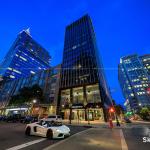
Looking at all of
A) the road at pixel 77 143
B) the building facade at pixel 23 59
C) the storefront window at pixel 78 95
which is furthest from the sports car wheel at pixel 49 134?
the building facade at pixel 23 59

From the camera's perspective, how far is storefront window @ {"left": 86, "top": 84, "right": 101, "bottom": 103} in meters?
48.2

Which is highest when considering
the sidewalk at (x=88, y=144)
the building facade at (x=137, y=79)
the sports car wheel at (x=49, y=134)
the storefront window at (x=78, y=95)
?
the building facade at (x=137, y=79)

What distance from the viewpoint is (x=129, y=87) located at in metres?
153

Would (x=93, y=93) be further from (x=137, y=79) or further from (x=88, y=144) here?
(x=137, y=79)

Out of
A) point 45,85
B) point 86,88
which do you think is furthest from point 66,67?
point 86,88

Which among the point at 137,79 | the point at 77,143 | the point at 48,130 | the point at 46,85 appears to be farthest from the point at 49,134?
the point at 137,79

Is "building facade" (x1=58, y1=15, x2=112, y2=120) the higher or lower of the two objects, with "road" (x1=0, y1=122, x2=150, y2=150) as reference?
higher

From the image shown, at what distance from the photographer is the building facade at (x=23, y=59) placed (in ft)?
445

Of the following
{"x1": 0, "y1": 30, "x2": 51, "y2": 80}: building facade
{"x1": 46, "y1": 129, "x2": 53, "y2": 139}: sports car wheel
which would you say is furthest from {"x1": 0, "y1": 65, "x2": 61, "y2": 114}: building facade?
{"x1": 0, "y1": 30, "x2": 51, "y2": 80}: building facade

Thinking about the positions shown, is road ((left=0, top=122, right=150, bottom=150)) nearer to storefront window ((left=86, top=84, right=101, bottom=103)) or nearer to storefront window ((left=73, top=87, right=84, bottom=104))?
storefront window ((left=86, top=84, right=101, bottom=103))

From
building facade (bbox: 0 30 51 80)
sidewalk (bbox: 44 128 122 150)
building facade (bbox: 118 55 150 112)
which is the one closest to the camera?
sidewalk (bbox: 44 128 122 150)

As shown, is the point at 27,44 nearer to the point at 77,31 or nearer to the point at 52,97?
the point at 77,31

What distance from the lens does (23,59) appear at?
148m

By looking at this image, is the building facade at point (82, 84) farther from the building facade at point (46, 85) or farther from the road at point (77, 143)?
the road at point (77, 143)
